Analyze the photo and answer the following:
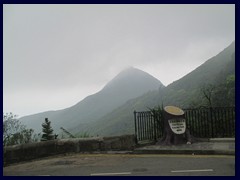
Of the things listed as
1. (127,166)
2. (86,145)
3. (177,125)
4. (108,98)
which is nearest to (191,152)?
(177,125)

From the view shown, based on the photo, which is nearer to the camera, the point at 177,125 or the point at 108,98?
the point at 177,125

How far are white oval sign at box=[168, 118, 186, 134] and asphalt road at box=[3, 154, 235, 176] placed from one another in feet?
5.16

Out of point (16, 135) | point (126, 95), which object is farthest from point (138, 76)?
point (16, 135)

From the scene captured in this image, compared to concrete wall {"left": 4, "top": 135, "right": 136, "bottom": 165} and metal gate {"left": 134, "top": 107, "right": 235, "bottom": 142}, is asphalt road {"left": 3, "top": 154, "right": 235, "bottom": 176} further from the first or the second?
metal gate {"left": 134, "top": 107, "right": 235, "bottom": 142}

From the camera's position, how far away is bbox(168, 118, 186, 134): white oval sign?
1095 cm

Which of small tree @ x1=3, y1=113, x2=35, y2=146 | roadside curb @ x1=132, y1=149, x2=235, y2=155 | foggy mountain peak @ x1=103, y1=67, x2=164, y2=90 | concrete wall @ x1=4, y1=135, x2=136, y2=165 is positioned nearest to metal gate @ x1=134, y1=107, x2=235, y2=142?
concrete wall @ x1=4, y1=135, x2=136, y2=165

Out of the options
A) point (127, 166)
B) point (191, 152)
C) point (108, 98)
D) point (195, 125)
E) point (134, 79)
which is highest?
point (134, 79)

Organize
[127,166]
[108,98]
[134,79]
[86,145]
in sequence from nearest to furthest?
[127,166] < [86,145] < [134,79] < [108,98]

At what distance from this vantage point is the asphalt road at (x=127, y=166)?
7.52 meters

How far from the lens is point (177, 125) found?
11.0 metres

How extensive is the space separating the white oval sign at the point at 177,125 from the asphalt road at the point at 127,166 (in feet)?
5.16

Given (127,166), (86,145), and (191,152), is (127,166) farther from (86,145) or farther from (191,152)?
(86,145)

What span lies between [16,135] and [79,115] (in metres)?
119

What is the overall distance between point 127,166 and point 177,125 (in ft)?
10.4
